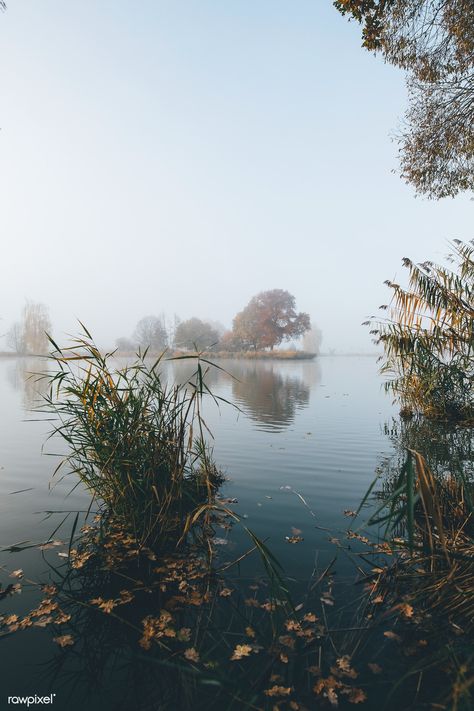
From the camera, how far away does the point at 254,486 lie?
27.2 feet

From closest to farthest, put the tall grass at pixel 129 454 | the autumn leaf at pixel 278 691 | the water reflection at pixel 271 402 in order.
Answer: the autumn leaf at pixel 278 691 → the tall grass at pixel 129 454 → the water reflection at pixel 271 402

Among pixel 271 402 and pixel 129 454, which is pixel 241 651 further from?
pixel 271 402

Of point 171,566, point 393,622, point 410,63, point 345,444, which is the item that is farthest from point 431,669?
point 410,63

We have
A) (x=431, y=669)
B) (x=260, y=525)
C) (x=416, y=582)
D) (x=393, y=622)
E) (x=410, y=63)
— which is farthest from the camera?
(x=410, y=63)

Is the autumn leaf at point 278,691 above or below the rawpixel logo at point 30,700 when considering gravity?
above

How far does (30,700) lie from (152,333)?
9176 cm

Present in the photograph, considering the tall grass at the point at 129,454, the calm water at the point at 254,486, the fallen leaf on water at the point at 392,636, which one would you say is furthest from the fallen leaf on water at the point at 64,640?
the fallen leaf on water at the point at 392,636

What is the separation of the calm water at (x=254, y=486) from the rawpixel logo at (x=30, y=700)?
0.18 ft

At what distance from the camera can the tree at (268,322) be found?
8262 centimetres

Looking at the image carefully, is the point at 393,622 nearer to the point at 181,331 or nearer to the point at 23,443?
the point at 23,443

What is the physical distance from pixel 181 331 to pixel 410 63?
70009 millimetres

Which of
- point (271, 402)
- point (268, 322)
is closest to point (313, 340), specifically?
point (268, 322)

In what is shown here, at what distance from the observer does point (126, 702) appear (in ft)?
9.89

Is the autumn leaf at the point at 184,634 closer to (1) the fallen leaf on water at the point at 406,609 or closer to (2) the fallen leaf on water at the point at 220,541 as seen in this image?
(2) the fallen leaf on water at the point at 220,541
